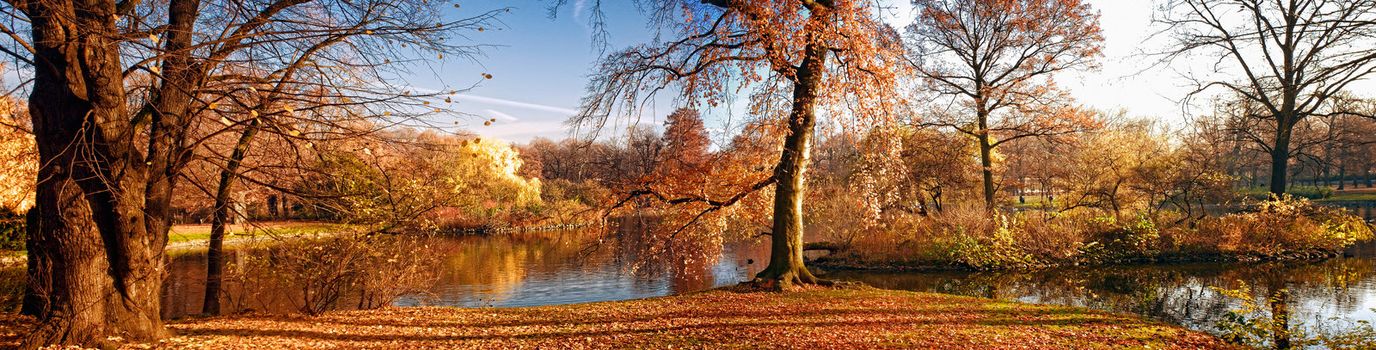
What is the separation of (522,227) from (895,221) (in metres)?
24.3

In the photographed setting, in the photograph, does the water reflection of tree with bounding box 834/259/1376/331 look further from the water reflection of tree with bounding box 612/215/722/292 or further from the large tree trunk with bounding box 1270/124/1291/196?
the water reflection of tree with bounding box 612/215/722/292

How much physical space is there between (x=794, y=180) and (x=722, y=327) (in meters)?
4.06

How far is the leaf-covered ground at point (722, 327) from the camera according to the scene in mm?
7000

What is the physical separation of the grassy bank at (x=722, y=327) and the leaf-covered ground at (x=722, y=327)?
0.05 feet

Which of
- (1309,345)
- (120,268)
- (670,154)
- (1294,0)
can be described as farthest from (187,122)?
(1294,0)

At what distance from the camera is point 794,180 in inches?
441

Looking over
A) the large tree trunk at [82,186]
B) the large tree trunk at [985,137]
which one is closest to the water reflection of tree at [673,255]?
the large tree trunk at [82,186]

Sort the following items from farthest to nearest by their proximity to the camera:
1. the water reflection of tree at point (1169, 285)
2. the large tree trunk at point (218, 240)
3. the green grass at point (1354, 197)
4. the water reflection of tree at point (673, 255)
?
the green grass at point (1354, 197) < the water reflection of tree at point (673, 255) < the water reflection of tree at point (1169, 285) < the large tree trunk at point (218, 240)

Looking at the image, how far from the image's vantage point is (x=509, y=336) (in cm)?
754

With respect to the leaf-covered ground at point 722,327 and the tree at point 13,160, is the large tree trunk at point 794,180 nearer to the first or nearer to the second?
the leaf-covered ground at point 722,327

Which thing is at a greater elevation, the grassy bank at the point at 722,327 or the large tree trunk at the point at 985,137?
the large tree trunk at the point at 985,137

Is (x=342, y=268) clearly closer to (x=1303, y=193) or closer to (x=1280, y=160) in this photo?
(x=1280, y=160)

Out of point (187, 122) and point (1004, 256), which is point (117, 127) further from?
point (1004, 256)

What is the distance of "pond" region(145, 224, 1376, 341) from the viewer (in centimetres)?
1164
